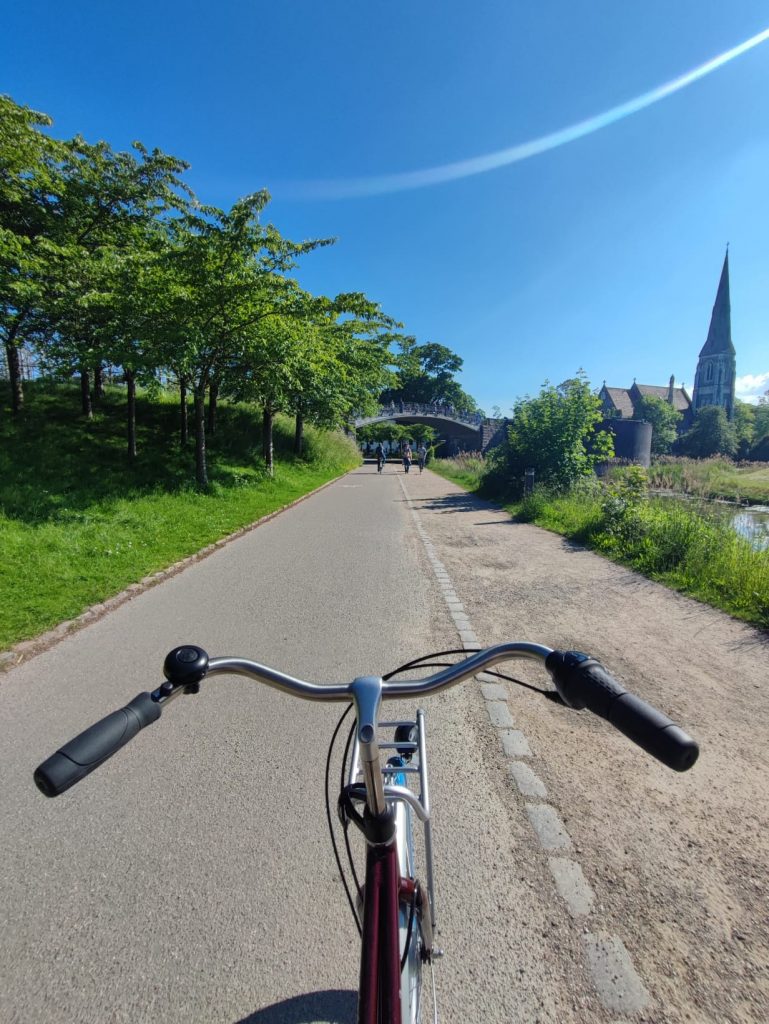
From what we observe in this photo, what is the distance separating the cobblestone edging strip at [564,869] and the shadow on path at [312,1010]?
90 centimetres

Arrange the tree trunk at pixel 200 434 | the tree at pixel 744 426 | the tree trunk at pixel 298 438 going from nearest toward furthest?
1. the tree trunk at pixel 200 434
2. the tree trunk at pixel 298 438
3. the tree at pixel 744 426

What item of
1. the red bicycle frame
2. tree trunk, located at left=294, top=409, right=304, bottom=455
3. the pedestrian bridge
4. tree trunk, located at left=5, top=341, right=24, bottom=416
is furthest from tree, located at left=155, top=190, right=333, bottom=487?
the pedestrian bridge

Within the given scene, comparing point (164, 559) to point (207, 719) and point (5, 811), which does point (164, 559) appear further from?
point (5, 811)

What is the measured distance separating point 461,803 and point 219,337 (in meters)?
12.2

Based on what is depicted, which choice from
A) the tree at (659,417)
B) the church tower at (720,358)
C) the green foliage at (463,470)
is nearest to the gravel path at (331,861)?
the green foliage at (463,470)

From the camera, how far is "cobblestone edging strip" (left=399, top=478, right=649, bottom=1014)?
68.4 inches

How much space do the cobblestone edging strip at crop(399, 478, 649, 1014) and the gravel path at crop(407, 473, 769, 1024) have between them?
0.03m

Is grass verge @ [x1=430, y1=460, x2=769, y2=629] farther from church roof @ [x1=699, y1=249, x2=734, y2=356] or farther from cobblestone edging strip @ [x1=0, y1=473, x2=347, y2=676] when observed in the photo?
church roof @ [x1=699, y1=249, x2=734, y2=356]

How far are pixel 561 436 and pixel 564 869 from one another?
49.9ft

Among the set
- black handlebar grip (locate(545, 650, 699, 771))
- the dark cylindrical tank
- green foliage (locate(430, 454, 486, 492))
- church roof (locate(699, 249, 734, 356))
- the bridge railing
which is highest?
church roof (locate(699, 249, 734, 356))

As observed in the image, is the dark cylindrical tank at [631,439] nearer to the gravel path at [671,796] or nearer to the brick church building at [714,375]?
the gravel path at [671,796]

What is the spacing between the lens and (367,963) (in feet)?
3.74

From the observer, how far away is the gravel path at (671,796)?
1843 mm

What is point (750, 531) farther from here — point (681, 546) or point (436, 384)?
point (436, 384)
